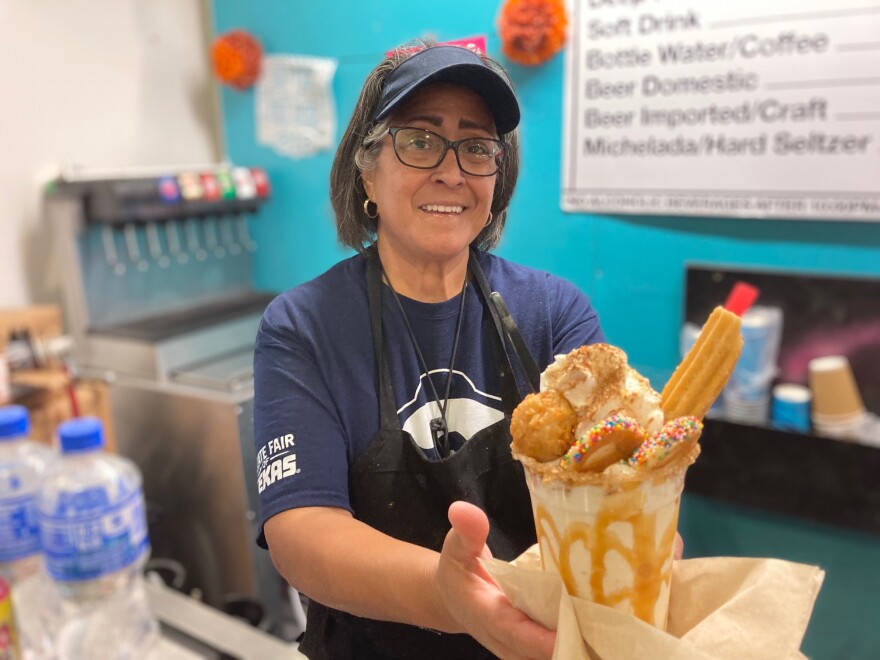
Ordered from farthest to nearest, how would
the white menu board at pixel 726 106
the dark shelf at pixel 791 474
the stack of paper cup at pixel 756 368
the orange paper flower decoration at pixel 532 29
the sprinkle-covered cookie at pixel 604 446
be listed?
the stack of paper cup at pixel 756 368 < the dark shelf at pixel 791 474 < the white menu board at pixel 726 106 < the orange paper flower decoration at pixel 532 29 < the sprinkle-covered cookie at pixel 604 446

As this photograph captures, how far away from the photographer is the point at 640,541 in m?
→ 0.60

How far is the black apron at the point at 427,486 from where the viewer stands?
2.49ft

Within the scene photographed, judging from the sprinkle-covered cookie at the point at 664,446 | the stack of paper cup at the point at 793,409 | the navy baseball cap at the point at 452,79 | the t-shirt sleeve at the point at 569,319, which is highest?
the navy baseball cap at the point at 452,79

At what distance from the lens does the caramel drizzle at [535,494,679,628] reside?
585 millimetres

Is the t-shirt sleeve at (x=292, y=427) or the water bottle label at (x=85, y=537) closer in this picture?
the t-shirt sleeve at (x=292, y=427)

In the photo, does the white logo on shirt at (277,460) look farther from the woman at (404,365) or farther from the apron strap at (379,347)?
the apron strap at (379,347)

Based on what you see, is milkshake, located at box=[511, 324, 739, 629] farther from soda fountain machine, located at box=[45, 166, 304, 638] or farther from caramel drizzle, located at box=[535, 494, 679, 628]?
soda fountain machine, located at box=[45, 166, 304, 638]

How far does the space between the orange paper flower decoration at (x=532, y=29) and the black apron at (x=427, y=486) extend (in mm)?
801

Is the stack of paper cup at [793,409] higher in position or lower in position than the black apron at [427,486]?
lower

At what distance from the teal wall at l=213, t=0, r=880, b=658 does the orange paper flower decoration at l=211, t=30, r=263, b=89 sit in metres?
0.04

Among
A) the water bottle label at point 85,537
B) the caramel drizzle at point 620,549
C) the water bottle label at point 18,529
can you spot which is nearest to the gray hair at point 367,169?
the caramel drizzle at point 620,549

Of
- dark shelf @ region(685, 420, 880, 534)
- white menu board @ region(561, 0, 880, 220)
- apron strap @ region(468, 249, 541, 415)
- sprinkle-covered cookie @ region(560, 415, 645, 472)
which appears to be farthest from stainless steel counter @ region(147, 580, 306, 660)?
dark shelf @ region(685, 420, 880, 534)

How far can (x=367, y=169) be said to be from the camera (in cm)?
75

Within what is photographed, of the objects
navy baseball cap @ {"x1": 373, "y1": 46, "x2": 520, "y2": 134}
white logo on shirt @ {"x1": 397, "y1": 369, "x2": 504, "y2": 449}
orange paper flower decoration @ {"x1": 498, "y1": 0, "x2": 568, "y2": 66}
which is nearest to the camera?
navy baseball cap @ {"x1": 373, "y1": 46, "x2": 520, "y2": 134}
